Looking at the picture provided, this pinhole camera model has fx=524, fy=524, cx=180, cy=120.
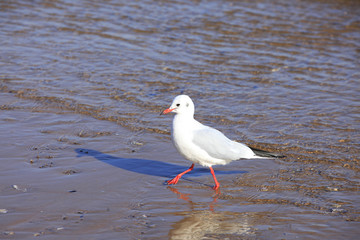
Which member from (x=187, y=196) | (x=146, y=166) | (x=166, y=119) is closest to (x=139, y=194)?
(x=187, y=196)

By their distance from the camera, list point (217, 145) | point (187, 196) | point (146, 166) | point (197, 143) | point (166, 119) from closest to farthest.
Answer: point (187, 196)
point (197, 143)
point (217, 145)
point (146, 166)
point (166, 119)

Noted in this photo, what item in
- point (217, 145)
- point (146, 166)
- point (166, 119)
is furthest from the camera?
point (166, 119)

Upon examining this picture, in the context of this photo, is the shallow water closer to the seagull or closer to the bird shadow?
the bird shadow

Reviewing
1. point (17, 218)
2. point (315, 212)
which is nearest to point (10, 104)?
point (17, 218)

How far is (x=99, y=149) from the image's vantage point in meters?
6.73

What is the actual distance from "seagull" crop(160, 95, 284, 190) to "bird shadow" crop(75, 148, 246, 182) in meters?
0.35

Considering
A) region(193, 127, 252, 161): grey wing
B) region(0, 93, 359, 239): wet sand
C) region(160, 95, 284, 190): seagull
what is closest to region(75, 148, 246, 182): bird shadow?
region(0, 93, 359, 239): wet sand

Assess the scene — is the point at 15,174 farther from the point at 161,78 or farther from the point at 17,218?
the point at 161,78

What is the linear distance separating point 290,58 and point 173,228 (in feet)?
23.5

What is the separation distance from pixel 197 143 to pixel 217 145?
25cm

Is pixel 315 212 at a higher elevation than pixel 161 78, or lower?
lower

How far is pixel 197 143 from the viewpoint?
579cm

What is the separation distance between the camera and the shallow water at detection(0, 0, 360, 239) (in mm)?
5066

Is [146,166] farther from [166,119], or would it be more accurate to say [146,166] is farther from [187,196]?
[166,119]
